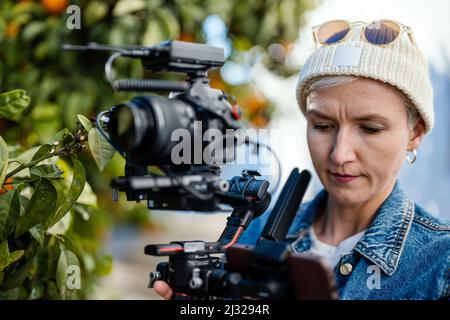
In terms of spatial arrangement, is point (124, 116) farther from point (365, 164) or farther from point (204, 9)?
point (204, 9)

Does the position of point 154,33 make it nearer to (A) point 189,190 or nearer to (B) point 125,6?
(B) point 125,6

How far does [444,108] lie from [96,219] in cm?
173

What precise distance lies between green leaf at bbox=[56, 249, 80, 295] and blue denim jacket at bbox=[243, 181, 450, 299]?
59 cm

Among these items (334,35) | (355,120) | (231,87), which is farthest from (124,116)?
(231,87)

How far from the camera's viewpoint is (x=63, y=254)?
1406 mm

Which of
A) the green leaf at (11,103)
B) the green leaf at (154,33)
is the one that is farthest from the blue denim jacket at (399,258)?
the green leaf at (154,33)

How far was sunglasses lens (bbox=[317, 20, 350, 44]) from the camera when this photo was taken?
1431 millimetres

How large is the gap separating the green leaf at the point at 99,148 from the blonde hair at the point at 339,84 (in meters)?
0.48

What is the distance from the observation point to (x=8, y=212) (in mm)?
1271

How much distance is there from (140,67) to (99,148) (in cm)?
95

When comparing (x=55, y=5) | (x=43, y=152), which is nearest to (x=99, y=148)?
(x=43, y=152)

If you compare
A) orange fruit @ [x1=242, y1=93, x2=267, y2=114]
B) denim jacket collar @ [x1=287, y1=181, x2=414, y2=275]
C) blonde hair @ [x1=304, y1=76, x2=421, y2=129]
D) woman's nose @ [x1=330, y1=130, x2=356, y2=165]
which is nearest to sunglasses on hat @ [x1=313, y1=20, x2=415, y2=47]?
blonde hair @ [x1=304, y1=76, x2=421, y2=129]

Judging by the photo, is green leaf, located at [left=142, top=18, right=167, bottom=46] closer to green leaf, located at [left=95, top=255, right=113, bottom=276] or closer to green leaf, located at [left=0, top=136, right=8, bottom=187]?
green leaf, located at [left=95, top=255, right=113, bottom=276]

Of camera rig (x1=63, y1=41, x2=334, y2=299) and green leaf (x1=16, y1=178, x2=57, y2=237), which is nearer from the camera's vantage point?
camera rig (x1=63, y1=41, x2=334, y2=299)
